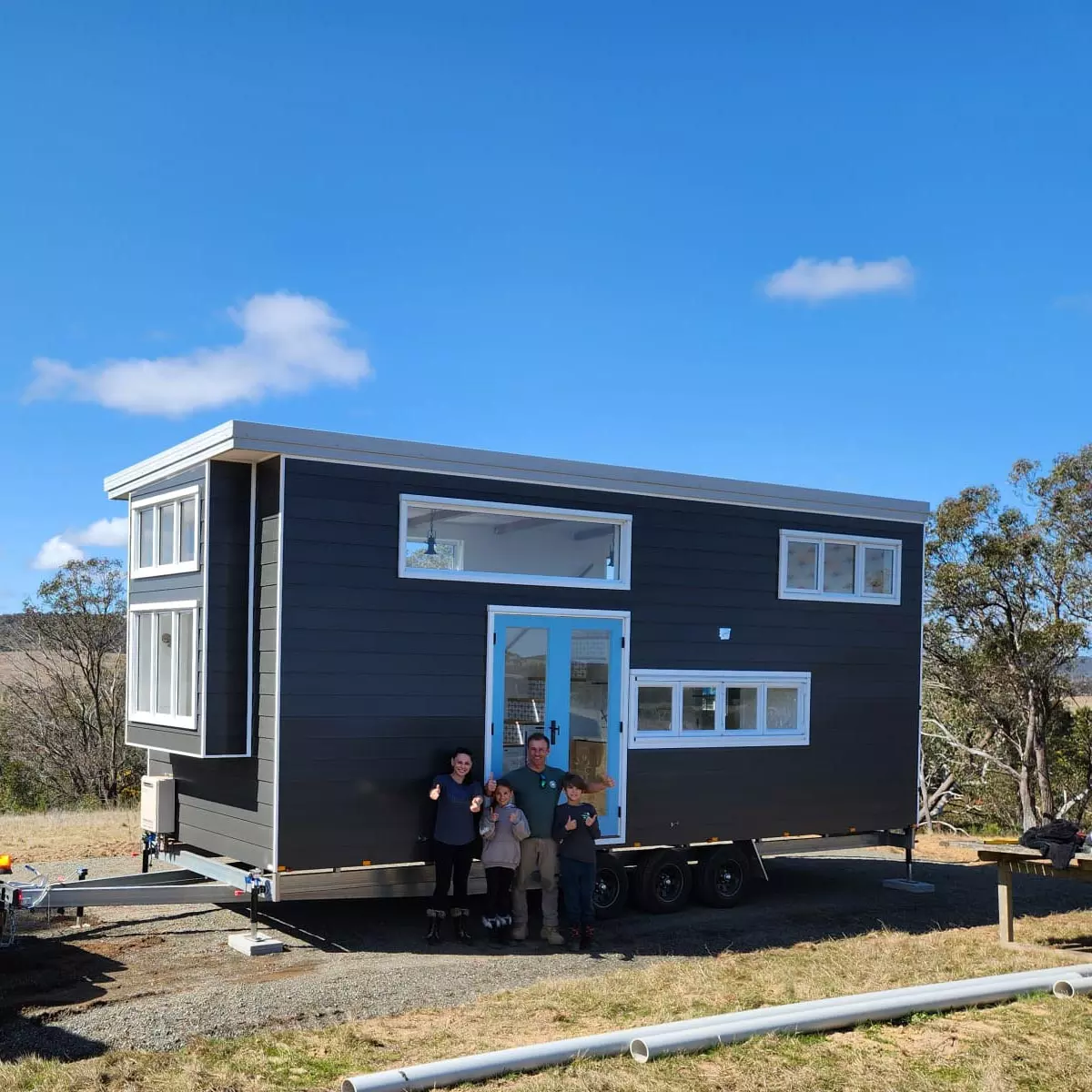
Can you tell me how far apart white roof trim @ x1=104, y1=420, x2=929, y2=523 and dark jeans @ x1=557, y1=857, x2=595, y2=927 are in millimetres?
2931

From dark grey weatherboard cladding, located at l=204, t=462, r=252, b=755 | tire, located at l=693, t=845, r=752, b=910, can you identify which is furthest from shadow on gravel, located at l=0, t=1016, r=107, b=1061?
tire, located at l=693, t=845, r=752, b=910

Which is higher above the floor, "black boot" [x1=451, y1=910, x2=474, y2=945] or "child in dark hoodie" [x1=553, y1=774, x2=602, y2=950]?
"child in dark hoodie" [x1=553, y1=774, x2=602, y2=950]

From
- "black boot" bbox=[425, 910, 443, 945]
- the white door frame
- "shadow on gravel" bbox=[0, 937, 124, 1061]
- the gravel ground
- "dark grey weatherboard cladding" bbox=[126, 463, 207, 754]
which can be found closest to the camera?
"shadow on gravel" bbox=[0, 937, 124, 1061]

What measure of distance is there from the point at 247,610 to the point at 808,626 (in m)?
5.17

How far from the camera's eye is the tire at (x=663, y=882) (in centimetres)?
1045

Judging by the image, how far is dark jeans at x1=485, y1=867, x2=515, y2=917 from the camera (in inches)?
364

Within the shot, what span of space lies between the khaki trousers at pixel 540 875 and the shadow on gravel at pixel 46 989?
2839mm

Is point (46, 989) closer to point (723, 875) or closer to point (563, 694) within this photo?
point (563, 694)

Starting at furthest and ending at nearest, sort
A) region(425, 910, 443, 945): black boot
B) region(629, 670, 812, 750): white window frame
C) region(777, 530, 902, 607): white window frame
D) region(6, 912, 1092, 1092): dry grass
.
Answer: region(777, 530, 902, 607): white window frame < region(629, 670, 812, 750): white window frame < region(425, 910, 443, 945): black boot < region(6, 912, 1092, 1092): dry grass

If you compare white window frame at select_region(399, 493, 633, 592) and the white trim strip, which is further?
white window frame at select_region(399, 493, 633, 592)

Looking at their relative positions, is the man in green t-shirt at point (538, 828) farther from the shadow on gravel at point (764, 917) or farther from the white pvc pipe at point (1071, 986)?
the white pvc pipe at point (1071, 986)

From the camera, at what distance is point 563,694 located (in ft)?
33.1

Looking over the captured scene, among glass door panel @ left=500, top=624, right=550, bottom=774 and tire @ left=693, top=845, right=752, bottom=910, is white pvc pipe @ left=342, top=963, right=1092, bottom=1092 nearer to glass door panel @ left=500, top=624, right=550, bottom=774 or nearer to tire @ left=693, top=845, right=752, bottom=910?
glass door panel @ left=500, top=624, right=550, bottom=774

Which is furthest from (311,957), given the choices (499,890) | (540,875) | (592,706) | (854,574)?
(854,574)
